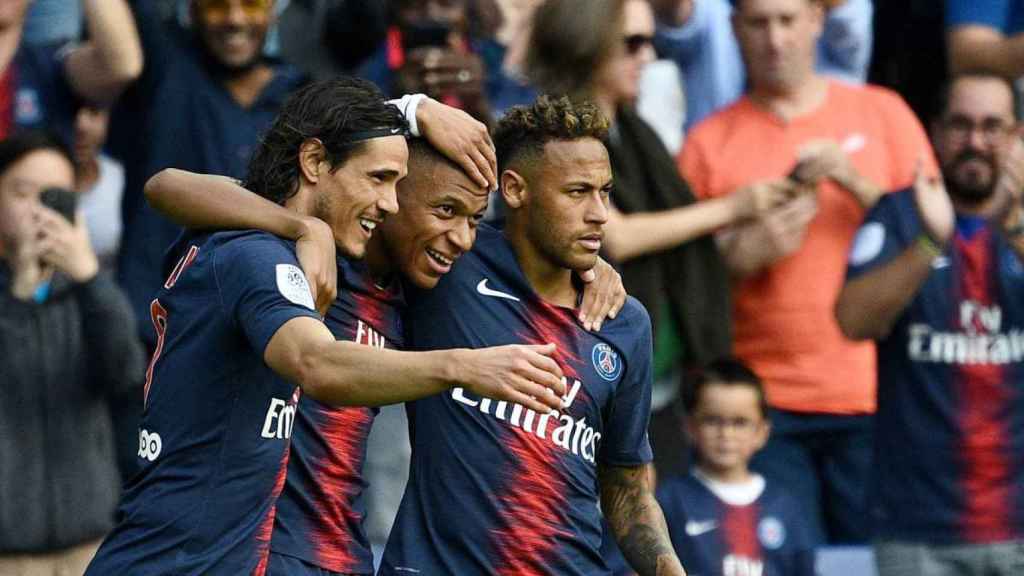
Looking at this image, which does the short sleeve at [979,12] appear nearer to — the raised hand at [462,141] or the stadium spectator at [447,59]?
the stadium spectator at [447,59]

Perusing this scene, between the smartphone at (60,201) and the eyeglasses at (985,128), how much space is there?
3309 millimetres

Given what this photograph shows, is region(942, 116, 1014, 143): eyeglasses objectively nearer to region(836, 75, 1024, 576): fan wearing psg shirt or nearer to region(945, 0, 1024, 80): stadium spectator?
region(836, 75, 1024, 576): fan wearing psg shirt

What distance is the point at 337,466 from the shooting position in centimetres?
507

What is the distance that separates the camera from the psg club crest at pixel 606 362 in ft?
17.5

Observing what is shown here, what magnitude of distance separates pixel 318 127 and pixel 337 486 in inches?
37.1

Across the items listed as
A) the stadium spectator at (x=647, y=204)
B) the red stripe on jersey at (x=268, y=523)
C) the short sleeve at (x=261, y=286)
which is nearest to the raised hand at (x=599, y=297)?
the red stripe on jersey at (x=268, y=523)

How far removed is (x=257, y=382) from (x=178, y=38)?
340cm

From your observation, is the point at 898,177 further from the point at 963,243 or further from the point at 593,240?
the point at 593,240

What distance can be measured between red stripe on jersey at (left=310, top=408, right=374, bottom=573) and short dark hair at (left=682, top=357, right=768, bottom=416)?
250cm

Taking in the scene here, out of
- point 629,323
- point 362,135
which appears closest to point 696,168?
point 629,323

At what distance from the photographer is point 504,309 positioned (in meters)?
5.38

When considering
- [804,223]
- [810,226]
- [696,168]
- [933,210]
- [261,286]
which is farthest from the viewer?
[696,168]

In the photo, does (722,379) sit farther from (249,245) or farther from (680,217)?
(249,245)

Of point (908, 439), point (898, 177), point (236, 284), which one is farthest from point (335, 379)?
point (898, 177)
